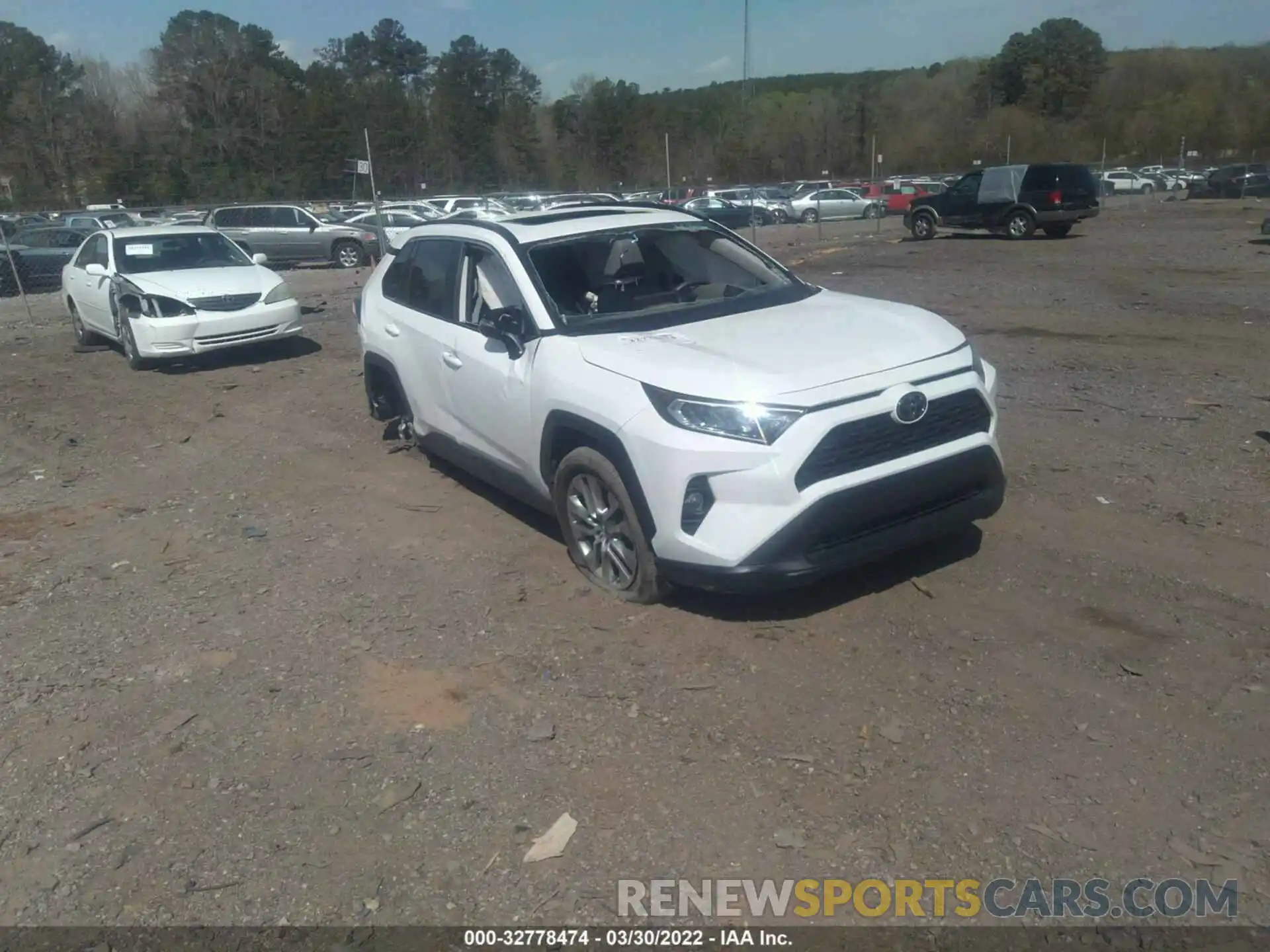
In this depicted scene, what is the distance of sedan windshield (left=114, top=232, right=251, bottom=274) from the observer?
12055mm

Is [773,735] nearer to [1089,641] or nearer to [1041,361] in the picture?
[1089,641]

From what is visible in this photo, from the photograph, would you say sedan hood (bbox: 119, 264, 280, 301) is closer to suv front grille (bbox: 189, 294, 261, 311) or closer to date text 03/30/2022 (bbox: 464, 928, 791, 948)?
suv front grille (bbox: 189, 294, 261, 311)

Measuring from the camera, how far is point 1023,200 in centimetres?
2375

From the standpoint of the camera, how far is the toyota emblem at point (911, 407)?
14.0 feet

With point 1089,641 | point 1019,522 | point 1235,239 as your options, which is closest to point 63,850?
point 1089,641

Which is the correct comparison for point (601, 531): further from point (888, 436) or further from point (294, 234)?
point (294, 234)

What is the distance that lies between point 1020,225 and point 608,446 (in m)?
22.2

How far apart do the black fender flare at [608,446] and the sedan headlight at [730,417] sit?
0.98 feet

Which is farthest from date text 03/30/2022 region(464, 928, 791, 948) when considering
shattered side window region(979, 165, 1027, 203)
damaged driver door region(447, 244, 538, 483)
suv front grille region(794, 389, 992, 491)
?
shattered side window region(979, 165, 1027, 203)

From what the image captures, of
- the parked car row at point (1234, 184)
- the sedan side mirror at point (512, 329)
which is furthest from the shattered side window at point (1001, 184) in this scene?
the parked car row at point (1234, 184)

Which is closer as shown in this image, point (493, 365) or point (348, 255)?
point (493, 365)

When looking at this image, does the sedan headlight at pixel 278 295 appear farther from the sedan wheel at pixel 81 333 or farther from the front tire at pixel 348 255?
the front tire at pixel 348 255

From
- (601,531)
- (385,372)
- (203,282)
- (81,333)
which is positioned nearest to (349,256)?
(81,333)

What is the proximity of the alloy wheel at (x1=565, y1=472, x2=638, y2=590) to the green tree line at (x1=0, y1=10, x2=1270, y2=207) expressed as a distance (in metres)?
50.1
